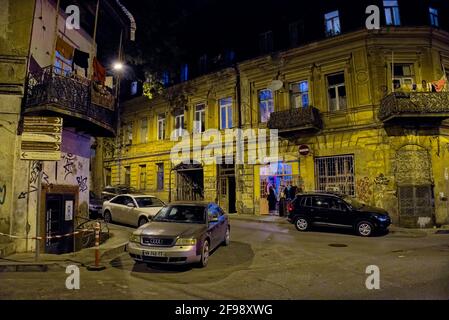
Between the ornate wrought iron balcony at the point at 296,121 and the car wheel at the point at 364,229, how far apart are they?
627 cm

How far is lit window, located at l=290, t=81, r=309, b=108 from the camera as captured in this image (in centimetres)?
1814

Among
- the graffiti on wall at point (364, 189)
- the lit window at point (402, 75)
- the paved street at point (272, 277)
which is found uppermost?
the lit window at point (402, 75)

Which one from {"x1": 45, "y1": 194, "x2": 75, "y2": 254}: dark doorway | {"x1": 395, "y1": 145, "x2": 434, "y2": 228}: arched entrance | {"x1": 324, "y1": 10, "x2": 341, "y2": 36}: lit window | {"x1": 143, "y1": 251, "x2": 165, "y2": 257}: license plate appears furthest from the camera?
{"x1": 324, "y1": 10, "x2": 341, "y2": 36}: lit window

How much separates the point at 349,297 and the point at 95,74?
11243 mm

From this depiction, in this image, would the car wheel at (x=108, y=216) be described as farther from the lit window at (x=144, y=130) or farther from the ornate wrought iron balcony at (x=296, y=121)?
the lit window at (x=144, y=130)

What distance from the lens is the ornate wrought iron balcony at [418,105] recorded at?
46.4 feet

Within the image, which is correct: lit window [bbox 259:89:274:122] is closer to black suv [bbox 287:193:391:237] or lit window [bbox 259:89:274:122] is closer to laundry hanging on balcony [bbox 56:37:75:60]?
black suv [bbox 287:193:391:237]

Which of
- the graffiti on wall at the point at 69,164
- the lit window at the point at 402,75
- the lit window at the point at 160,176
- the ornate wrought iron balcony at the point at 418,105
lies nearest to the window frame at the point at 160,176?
the lit window at the point at 160,176

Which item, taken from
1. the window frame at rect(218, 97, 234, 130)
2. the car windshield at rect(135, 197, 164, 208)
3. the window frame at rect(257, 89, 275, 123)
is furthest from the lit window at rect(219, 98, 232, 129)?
the car windshield at rect(135, 197, 164, 208)

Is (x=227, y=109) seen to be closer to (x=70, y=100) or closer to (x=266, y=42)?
(x=266, y=42)

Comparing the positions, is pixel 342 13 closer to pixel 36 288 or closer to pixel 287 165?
pixel 287 165

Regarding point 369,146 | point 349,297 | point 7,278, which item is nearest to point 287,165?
point 369,146

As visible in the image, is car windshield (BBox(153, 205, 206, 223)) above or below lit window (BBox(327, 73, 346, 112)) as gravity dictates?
below

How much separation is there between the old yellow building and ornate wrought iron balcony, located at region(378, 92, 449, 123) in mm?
47
